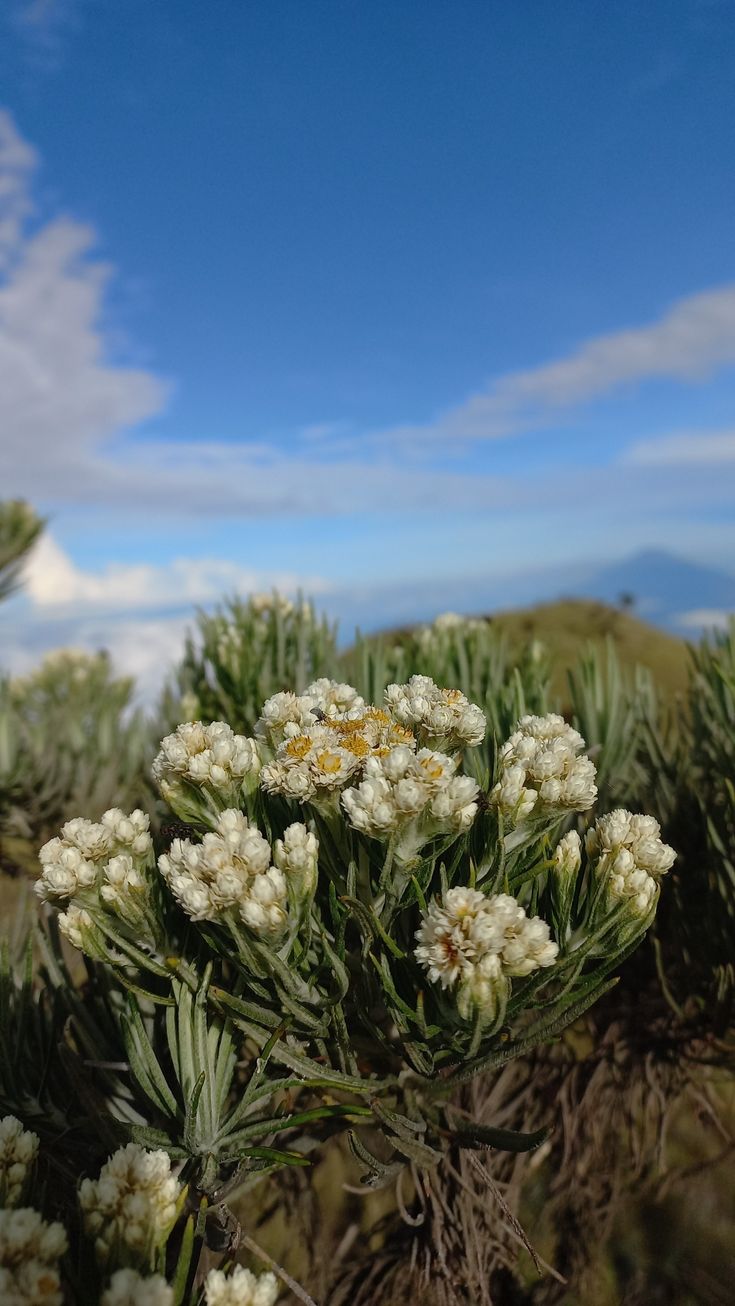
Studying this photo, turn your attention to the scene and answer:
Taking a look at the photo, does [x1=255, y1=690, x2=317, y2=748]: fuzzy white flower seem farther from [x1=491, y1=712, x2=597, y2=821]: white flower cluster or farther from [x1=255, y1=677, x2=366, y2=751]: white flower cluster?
[x1=491, y1=712, x2=597, y2=821]: white flower cluster

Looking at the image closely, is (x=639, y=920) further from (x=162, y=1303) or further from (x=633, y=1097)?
(x=633, y=1097)

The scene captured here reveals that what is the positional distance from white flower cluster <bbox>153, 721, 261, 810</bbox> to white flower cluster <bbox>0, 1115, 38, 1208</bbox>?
0.66 metres

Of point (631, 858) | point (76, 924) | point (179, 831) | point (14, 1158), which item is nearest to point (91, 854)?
point (76, 924)

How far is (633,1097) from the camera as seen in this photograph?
2.67 meters

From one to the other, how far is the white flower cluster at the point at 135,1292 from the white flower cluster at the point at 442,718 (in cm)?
107

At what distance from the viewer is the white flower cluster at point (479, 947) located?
1418 mm

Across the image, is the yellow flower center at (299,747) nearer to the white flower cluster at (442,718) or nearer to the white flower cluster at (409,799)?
the white flower cluster at (409,799)

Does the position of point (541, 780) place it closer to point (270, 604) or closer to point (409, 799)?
point (409, 799)

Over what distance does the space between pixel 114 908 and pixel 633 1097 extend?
190 centimetres

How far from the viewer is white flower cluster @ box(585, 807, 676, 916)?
63.6 inches

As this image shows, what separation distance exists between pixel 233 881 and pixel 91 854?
0.42 m

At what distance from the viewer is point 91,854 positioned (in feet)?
5.71

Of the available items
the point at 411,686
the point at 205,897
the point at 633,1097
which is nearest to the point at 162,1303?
the point at 205,897

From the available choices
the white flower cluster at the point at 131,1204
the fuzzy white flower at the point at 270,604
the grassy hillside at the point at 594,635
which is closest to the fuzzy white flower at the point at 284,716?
the white flower cluster at the point at 131,1204
